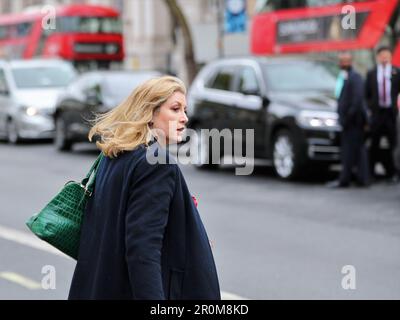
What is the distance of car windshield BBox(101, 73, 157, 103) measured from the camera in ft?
58.2

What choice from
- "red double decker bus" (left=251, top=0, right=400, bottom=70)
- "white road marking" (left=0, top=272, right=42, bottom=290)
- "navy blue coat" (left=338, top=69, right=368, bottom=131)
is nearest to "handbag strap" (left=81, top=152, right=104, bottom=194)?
"white road marking" (left=0, top=272, right=42, bottom=290)

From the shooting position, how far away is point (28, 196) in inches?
488

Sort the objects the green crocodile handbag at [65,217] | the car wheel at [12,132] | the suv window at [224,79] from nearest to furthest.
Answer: the green crocodile handbag at [65,217]
the suv window at [224,79]
the car wheel at [12,132]

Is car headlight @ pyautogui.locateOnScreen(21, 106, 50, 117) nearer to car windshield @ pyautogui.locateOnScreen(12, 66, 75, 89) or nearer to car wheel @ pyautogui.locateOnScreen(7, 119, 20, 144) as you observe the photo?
car wheel @ pyautogui.locateOnScreen(7, 119, 20, 144)

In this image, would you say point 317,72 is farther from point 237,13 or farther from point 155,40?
point 155,40

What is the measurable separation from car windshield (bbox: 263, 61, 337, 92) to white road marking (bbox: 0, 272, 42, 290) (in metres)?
7.02

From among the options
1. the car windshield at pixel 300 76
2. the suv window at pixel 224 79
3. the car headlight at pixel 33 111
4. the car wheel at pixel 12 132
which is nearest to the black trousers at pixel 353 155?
the car windshield at pixel 300 76

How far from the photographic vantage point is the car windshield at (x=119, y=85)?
17.7m

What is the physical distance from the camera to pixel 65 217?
356 cm

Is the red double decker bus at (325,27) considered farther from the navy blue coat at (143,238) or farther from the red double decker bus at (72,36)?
→ the red double decker bus at (72,36)

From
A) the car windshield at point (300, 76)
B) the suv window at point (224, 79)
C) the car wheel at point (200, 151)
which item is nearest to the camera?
the car windshield at point (300, 76)

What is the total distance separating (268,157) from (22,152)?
297 inches

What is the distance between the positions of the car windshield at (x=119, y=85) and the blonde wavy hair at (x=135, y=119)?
13959mm

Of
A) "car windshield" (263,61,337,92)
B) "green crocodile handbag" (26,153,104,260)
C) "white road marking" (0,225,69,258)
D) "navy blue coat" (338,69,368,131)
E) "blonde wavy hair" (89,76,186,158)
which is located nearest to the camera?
"blonde wavy hair" (89,76,186,158)
